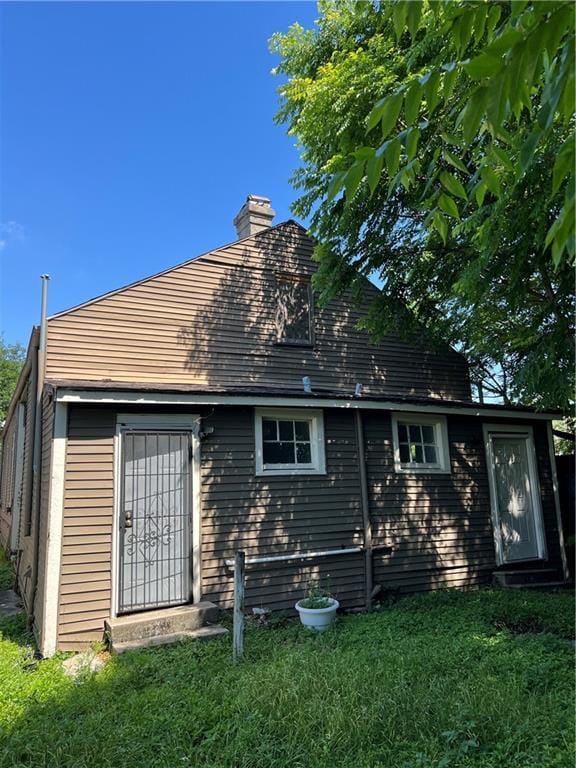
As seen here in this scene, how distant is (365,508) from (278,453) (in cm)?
149

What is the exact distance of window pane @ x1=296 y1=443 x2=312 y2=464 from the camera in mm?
6918

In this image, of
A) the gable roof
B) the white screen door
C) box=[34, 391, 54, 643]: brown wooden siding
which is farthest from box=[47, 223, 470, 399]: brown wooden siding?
the white screen door

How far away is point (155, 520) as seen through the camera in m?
5.79

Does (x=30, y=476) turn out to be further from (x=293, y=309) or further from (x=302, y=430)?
(x=293, y=309)

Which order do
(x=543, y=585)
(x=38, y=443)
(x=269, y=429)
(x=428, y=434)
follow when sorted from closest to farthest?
(x=38, y=443) → (x=269, y=429) → (x=543, y=585) → (x=428, y=434)

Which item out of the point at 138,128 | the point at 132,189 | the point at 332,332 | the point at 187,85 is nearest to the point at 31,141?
the point at 138,128

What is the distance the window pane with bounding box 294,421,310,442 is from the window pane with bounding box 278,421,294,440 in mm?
84

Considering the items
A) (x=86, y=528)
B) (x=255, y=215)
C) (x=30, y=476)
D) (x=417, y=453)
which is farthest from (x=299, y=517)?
(x=255, y=215)

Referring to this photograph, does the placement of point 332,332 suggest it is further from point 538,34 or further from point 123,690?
point 538,34

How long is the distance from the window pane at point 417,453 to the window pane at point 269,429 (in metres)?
2.39

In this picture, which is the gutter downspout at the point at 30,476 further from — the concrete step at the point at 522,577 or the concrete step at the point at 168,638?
the concrete step at the point at 522,577

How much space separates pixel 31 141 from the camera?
26.4 ft

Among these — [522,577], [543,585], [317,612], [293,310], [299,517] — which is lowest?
[543,585]

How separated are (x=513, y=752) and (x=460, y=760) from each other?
13.7 inches
